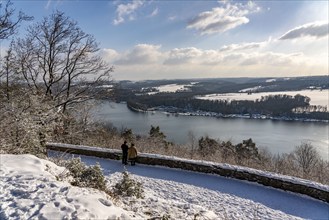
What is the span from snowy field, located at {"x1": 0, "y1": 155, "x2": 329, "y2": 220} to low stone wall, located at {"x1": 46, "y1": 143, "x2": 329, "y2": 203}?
0.84 feet

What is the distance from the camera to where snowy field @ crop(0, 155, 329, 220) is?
5.48 metres

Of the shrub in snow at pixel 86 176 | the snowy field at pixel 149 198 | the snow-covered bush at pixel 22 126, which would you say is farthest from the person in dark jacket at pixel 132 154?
the shrub in snow at pixel 86 176

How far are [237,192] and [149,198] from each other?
16.0ft

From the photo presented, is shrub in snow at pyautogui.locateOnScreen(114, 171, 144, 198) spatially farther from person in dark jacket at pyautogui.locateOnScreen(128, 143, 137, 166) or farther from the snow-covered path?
person in dark jacket at pyautogui.locateOnScreen(128, 143, 137, 166)

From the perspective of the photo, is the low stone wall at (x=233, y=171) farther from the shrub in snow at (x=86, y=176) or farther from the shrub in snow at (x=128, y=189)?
the shrub in snow at (x=86, y=176)

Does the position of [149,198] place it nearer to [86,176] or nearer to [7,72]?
[86,176]

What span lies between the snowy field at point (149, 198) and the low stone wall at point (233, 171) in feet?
0.84

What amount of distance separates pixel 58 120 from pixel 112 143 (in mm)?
A: 7193

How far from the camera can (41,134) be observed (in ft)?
55.5

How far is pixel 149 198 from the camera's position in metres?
9.42

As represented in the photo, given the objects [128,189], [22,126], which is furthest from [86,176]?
[22,126]

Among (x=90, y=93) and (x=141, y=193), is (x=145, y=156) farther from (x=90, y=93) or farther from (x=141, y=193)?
(x=90, y=93)

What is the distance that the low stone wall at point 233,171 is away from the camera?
12547 mm

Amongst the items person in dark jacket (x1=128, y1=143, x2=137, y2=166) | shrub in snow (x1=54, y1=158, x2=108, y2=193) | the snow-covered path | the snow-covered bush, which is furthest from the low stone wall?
shrub in snow (x1=54, y1=158, x2=108, y2=193)
